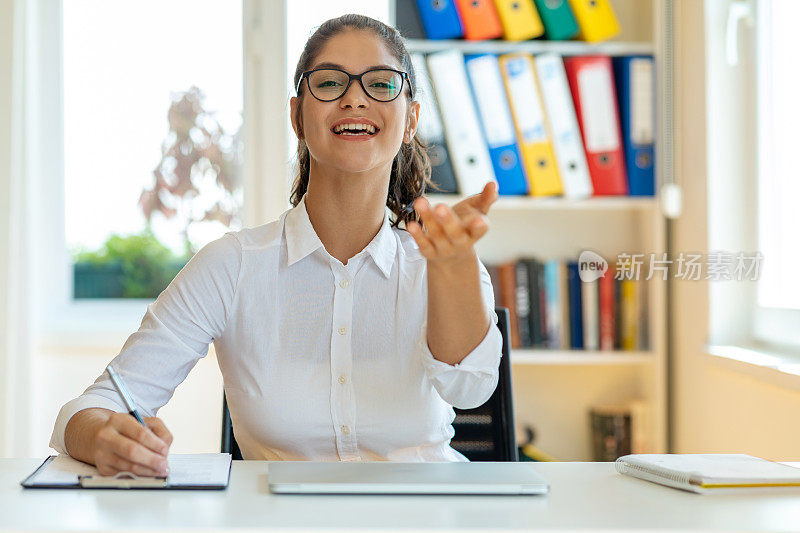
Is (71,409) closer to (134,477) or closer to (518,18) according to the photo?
(134,477)

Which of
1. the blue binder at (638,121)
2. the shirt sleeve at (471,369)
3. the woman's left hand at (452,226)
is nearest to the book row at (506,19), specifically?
the blue binder at (638,121)

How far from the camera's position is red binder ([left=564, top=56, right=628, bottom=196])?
252 centimetres

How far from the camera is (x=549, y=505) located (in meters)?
0.83

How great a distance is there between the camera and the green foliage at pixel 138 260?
9.81 ft

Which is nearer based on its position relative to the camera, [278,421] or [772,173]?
[278,421]

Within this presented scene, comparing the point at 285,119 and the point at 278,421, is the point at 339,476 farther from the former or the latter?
the point at 285,119

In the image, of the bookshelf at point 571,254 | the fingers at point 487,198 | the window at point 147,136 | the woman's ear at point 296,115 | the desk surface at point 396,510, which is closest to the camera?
the desk surface at point 396,510

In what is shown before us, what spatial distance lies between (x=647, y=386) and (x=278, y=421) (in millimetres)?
1649

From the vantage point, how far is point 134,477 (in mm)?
900

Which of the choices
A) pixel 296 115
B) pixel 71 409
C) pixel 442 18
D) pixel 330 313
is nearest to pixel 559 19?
pixel 442 18

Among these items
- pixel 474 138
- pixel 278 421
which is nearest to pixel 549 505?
pixel 278 421

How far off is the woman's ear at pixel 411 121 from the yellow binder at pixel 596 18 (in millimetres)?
1199

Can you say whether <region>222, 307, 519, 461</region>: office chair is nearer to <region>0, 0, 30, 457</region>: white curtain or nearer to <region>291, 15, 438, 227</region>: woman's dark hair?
<region>291, 15, 438, 227</region>: woman's dark hair

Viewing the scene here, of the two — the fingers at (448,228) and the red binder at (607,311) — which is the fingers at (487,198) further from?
the red binder at (607,311)
